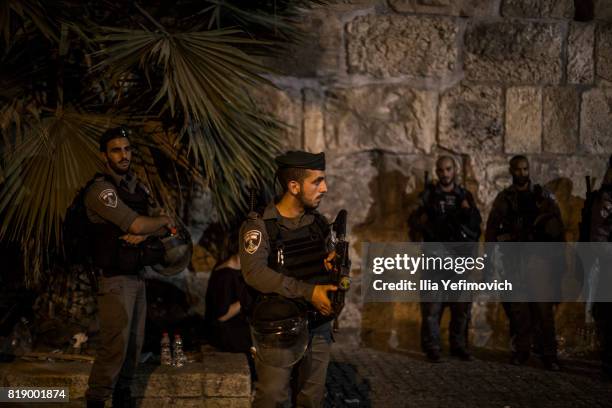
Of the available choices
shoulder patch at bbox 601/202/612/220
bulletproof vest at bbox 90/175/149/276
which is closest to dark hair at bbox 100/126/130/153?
bulletproof vest at bbox 90/175/149/276

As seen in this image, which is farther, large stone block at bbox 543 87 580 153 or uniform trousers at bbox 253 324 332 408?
large stone block at bbox 543 87 580 153

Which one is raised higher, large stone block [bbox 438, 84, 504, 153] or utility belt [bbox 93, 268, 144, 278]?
large stone block [bbox 438, 84, 504, 153]

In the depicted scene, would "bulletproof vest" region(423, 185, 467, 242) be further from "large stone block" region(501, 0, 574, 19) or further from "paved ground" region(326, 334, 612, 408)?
"large stone block" region(501, 0, 574, 19)

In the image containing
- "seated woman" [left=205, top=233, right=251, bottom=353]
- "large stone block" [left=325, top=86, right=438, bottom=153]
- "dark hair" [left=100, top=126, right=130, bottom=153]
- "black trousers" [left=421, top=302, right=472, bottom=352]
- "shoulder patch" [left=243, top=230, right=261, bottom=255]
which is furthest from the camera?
"large stone block" [left=325, top=86, right=438, bottom=153]

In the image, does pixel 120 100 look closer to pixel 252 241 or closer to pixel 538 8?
pixel 252 241

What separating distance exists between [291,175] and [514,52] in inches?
159

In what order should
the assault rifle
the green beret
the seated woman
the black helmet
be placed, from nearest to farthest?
the assault rifle, the green beret, the black helmet, the seated woman

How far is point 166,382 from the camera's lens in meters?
4.55

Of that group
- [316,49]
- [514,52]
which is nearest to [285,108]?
[316,49]

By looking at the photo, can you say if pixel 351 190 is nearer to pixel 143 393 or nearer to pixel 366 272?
pixel 366 272

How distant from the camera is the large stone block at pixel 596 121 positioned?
6930 mm

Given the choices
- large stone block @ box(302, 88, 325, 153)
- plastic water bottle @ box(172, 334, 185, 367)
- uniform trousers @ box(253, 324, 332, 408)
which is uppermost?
large stone block @ box(302, 88, 325, 153)

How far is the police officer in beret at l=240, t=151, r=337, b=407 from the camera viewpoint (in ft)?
10.8

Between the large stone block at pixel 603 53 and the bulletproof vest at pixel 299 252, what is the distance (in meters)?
4.46
